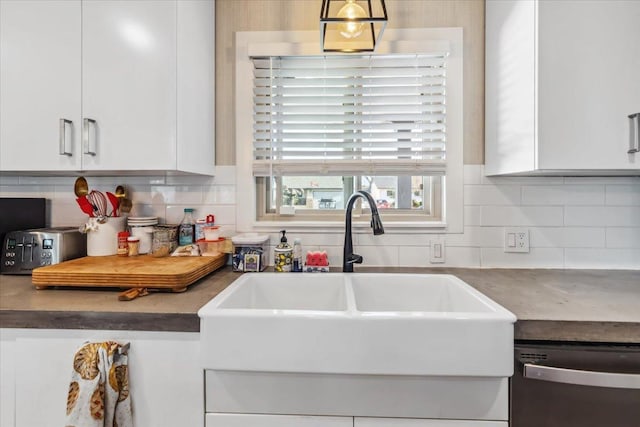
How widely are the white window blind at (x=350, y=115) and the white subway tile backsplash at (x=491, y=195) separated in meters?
0.17

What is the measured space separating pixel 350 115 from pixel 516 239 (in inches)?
38.7

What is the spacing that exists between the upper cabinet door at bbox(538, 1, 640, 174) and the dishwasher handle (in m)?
0.66


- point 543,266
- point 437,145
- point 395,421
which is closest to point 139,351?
point 395,421

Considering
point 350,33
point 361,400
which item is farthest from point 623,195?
point 361,400

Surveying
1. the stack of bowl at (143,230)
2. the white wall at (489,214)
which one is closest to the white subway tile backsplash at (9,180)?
the white wall at (489,214)

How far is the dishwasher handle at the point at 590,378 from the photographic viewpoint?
86 centimetres

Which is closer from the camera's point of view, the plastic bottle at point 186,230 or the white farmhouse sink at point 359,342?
the white farmhouse sink at point 359,342

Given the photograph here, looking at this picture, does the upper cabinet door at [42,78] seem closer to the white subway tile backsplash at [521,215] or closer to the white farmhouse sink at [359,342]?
the white farmhouse sink at [359,342]

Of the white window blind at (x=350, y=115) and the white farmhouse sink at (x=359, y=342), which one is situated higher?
the white window blind at (x=350, y=115)

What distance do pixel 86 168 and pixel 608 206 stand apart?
2266mm

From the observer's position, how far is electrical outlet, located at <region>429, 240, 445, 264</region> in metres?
1.56

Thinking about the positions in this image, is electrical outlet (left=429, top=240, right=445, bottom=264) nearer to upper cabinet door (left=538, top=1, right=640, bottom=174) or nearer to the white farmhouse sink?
upper cabinet door (left=538, top=1, right=640, bottom=174)

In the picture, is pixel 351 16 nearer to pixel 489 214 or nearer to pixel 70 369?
pixel 489 214

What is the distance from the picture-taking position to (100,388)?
2.92 feet
